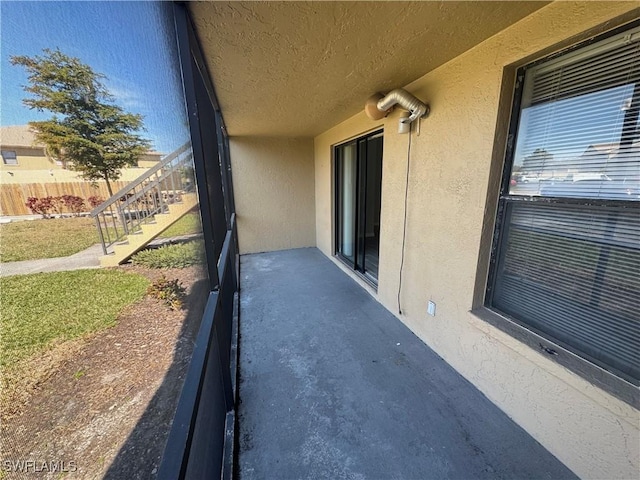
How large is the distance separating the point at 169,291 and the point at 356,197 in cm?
337

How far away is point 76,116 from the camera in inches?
17.5

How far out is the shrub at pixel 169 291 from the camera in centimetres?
73

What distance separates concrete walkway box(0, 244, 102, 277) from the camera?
37cm

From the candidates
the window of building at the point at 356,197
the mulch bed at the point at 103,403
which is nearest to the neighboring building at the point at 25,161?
the mulch bed at the point at 103,403

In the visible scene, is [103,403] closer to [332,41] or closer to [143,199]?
[143,199]

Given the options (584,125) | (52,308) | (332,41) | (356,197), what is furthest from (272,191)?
(52,308)

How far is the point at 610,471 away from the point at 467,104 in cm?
221

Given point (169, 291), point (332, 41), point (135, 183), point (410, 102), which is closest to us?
point (135, 183)

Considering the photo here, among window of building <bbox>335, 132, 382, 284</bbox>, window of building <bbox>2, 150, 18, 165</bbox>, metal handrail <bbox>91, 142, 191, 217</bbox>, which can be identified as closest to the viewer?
window of building <bbox>2, 150, 18, 165</bbox>

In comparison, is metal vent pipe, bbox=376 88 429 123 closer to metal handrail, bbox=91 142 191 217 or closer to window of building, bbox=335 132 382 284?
window of building, bbox=335 132 382 284

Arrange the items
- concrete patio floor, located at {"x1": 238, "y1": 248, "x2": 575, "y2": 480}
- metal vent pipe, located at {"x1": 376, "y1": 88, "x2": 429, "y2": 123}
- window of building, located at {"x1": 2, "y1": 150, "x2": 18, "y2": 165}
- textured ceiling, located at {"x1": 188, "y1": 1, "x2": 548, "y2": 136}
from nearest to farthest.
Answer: window of building, located at {"x1": 2, "y1": 150, "x2": 18, "y2": 165} → textured ceiling, located at {"x1": 188, "y1": 1, "x2": 548, "y2": 136} → concrete patio floor, located at {"x1": 238, "y1": 248, "x2": 575, "y2": 480} → metal vent pipe, located at {"x1": 376, "y1": 88, "x2": 429, "y2": 123}

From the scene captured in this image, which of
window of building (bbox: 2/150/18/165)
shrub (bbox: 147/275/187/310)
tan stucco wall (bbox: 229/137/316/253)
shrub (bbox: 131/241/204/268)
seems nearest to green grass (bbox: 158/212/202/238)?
shrub (bbox: 131/241/204/268)

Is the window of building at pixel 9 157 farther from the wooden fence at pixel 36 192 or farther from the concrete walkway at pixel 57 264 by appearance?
the concrete walkway at pixel 57 264

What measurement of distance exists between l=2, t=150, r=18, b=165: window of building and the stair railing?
15 cm
